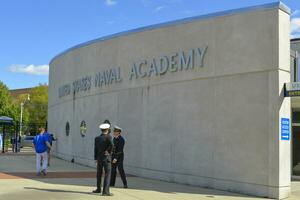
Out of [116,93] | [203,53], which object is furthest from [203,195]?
[116,93]

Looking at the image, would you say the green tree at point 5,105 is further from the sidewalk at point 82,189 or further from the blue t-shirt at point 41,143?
the sidewalk at point 82,189

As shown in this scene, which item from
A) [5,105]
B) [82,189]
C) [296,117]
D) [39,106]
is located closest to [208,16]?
[296,117]

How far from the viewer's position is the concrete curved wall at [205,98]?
1254 cm

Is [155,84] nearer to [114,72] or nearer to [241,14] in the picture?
[114,72]

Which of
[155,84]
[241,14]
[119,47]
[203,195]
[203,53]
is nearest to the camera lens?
[203,195]

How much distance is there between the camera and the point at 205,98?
46.6 feet

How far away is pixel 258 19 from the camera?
12906mm

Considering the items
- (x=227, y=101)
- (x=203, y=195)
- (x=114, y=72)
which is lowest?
(x=203, y=195)

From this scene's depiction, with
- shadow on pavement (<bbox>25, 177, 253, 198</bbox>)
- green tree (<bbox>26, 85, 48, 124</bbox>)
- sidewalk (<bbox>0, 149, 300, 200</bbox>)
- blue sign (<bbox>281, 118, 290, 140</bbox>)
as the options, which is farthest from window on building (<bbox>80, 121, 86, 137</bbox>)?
green tree (<bbox>26, 85, 48, 124</bbox>)

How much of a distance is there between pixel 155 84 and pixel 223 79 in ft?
10.1

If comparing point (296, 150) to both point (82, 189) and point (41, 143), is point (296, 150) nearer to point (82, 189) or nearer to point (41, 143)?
point (82, 189)

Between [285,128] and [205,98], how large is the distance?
2597 millimetres

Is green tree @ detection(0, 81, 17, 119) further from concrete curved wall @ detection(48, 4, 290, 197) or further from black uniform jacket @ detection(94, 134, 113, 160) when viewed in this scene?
A: black uniform jacket @ detection(94, 134, 113, 160)

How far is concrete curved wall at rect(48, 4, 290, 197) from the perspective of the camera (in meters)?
12.5
